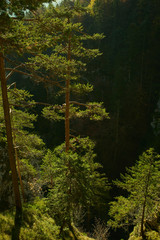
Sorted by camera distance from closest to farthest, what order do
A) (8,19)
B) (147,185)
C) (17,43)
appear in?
(8,19) → (17,43) → (147,185)

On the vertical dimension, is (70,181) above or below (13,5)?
below

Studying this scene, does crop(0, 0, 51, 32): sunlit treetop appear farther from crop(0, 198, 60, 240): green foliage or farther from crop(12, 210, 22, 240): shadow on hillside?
crop(12, 210, 22, 240): shadow on hillside

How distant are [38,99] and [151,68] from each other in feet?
Answer: 73.6

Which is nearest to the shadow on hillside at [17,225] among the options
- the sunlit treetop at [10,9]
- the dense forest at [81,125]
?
the dense forest at [81,125]

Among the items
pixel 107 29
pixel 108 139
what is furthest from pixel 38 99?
pixel 107 29

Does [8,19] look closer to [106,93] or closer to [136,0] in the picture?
[106,93]

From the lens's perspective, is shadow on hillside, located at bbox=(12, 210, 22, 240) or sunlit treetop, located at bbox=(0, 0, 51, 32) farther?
shadow on hillside, located at bbox=(12, 210, 22, 240)

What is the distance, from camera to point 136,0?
30766 mm

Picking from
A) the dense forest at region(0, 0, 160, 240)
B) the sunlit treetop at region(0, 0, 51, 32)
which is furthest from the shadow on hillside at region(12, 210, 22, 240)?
the sunlit treetop at region(0, 0, 51, 32)

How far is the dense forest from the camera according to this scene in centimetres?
542

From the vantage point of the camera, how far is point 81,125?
2689cm

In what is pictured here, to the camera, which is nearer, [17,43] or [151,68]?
[17,43]

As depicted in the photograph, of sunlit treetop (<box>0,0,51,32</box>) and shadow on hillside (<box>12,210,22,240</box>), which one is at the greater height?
sunlit treetop (<box>0,0,51,32</box>)

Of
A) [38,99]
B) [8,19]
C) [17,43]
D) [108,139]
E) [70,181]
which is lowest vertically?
[108,139]
